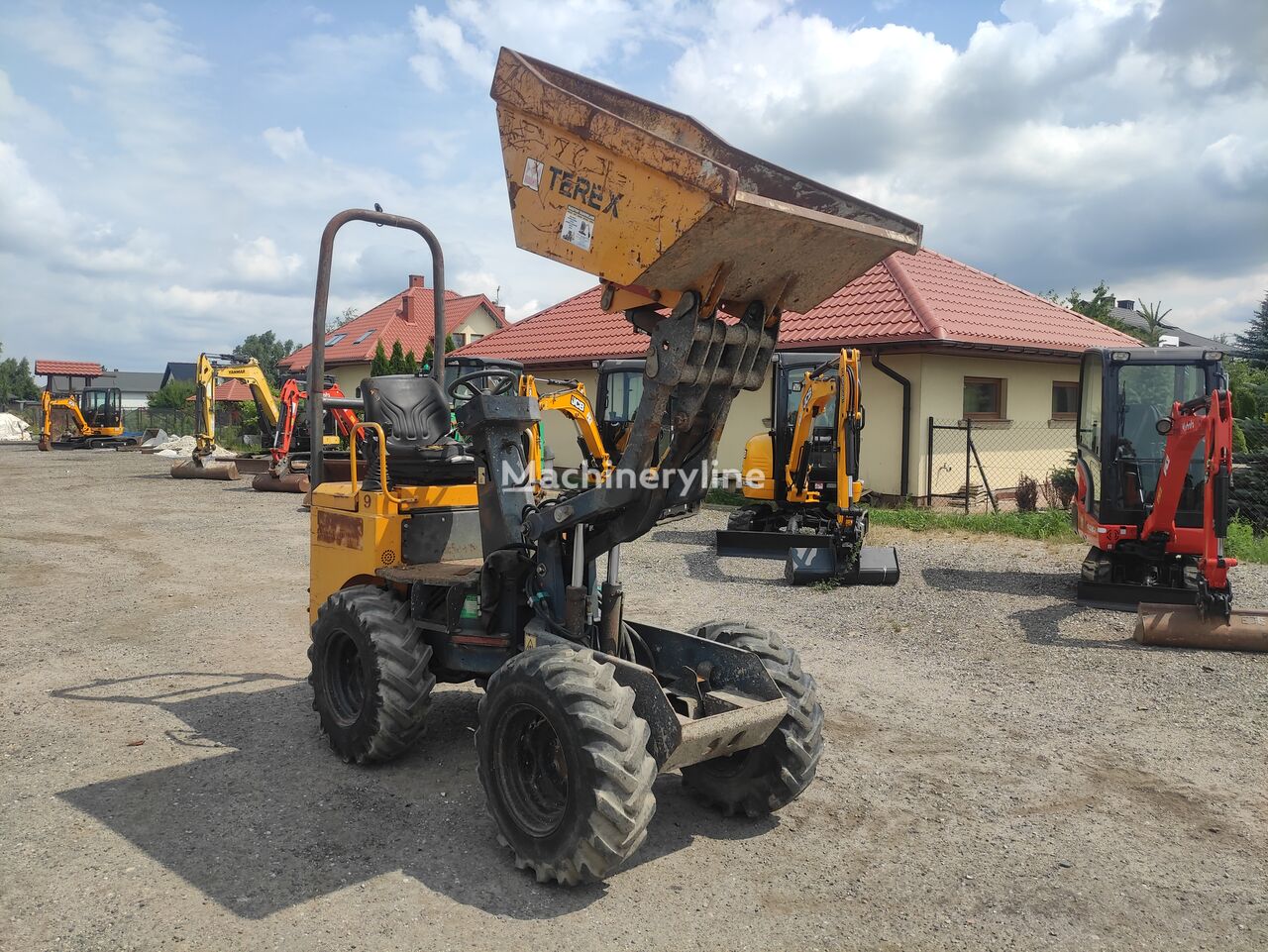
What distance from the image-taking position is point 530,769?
4133 mm

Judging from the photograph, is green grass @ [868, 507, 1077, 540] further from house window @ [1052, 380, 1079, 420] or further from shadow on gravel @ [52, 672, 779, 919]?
shadow on gravel @ [52, 672, 779, 919]

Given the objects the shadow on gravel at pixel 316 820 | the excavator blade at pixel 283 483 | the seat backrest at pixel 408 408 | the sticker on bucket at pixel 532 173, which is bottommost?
the shadow on gravel at pixel 316 820

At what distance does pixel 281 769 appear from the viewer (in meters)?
5.01

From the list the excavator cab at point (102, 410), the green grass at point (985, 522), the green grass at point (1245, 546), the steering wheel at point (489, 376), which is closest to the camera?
the steering wheel at point (489, 376)

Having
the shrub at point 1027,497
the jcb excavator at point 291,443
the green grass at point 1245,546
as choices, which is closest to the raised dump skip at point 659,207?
the green grass at point 1245,546

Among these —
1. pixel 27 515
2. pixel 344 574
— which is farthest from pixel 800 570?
pixel 27 515

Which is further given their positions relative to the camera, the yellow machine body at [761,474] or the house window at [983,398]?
the house window at [983,398]

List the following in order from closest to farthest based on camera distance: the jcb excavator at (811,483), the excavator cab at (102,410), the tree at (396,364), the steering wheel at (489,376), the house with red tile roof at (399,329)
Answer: the steering wheel at (489,376)
the jcb excavator at (811,483)
the tree at (396,364)
the house with red tile roof at (399,329)
the excavator cab at (102,410)

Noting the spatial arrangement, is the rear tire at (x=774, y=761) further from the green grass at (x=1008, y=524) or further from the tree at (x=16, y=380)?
the tree at (x=16, y=380)

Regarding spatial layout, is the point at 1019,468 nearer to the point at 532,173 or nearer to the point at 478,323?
the point at 532,173

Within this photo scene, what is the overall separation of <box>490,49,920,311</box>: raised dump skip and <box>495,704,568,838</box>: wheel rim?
5.85ft

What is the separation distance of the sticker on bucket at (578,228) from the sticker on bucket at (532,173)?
0.21 meters

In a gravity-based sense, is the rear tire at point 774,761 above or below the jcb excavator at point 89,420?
below

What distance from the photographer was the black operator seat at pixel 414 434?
5.55 m
